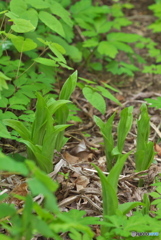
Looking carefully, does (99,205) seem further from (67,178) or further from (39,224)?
(39,224)

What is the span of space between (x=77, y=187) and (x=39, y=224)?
0.81 m

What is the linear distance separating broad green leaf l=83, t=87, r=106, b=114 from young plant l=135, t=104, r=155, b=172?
25 cm

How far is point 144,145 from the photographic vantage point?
214cm

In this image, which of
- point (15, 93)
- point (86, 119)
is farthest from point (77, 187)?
point (86, 119)

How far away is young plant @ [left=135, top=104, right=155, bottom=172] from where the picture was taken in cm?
212

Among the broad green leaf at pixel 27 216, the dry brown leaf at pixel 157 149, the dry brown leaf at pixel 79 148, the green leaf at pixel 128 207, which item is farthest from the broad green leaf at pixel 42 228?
the dry brown leaf at pixel 157 149

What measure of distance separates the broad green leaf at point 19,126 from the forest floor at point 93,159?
0.23 m

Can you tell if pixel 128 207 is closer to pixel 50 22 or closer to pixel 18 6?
pixel 50 22

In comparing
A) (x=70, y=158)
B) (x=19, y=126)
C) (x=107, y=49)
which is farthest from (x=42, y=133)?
(x=107, y=49)

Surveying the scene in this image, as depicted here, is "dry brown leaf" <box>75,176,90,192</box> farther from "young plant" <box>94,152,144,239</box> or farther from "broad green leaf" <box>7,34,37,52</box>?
"broad green leaf" <box>7,34,37,52</box>

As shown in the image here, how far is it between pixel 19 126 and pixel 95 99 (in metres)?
0.54

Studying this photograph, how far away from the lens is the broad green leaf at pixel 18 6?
2379 millimetres

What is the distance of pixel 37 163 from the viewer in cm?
206

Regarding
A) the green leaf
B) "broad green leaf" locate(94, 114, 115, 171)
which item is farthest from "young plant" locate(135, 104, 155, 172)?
the green leaf
